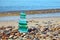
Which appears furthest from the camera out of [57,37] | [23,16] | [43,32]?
[23,16]

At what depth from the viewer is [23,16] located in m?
9.03

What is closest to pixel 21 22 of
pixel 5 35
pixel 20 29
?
pixel 20 29

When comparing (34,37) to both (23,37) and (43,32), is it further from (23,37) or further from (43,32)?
(43,32)

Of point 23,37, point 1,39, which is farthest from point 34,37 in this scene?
point 1,39

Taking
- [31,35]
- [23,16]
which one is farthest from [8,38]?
[23,16]

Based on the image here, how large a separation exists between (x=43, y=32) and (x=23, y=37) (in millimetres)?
1011

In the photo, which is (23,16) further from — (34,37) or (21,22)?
(34,37)

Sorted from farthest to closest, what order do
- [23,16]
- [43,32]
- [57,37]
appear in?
[23,16] → [43,32] → [57,37]

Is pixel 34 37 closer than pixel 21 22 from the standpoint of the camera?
Yes

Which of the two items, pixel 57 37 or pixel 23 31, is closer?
pixel 57 37

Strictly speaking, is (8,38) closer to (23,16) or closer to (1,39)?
(1,39)

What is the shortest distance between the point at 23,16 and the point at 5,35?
1.38 metres

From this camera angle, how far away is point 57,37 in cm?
741

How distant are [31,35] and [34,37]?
289 millimetres
